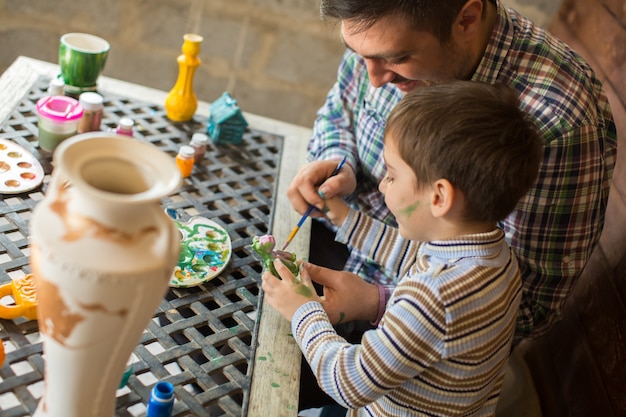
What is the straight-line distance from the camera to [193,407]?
1.04 meters

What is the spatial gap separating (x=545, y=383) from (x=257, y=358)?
1.04 m

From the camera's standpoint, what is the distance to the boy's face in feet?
3.84

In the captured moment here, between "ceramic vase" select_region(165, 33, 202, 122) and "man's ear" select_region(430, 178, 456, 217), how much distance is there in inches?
34.8

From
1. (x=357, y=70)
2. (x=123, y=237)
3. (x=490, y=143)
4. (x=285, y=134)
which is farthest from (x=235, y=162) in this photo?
(x=123, y=237)

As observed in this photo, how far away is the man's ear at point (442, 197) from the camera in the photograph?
3.65 feet

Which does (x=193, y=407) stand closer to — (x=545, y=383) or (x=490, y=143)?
(x=490, y=143)

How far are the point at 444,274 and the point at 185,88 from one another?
0.99 metres

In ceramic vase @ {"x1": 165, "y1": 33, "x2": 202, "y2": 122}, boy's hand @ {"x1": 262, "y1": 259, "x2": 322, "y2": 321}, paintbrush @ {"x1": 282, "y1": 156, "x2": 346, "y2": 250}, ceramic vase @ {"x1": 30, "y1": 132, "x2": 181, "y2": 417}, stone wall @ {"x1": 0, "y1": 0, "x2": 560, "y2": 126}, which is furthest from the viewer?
stone wall @ {"x1": 0, "y1": 0, "x2": 560, "y2": 126}

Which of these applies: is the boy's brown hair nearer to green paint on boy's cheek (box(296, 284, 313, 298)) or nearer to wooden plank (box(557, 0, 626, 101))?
green paint on boy's cheek (box(296, 284, 313, 298))

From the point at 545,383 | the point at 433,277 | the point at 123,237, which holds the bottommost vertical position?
the point at 545,383

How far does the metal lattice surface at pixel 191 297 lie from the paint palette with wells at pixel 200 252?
19 mm

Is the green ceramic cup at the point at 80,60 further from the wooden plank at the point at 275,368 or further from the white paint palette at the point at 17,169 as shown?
the wooden plank at the point at 275,368

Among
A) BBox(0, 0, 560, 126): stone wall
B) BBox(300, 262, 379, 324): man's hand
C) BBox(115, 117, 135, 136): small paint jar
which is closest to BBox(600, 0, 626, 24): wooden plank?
BBox(0, 0, 560, 126): stone wall

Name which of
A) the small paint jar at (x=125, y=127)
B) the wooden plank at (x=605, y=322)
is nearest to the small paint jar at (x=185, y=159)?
the small paint jar at (x=125, y=127)
